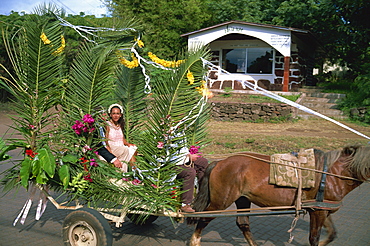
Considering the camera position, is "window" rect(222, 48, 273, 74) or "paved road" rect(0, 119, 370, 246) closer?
"paved road" rect(0, 119, 370, 246)

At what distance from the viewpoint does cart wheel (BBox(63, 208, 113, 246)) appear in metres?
4.12

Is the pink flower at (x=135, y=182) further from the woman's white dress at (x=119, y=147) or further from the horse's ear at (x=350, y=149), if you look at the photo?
the horse's ear at (x=350, y=149)

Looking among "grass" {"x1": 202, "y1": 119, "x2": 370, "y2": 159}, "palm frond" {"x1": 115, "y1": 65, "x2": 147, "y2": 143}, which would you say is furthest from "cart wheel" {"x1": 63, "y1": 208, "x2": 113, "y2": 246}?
"grass" {"x1": 202, "y1": 119, "x2": 370, "y2": 159}

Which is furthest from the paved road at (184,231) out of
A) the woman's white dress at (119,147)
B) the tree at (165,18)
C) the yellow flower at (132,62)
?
the tree at (165,18)

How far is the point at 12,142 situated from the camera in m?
4.82

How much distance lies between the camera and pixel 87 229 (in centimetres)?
432

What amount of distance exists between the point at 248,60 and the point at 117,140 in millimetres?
17616

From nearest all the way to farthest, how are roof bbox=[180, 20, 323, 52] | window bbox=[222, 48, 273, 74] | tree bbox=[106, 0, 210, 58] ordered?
roof bbox=[180, 20, 323, 52] < window bbox=[222, 48, 273, 74] < tree bbox=[106, 0, 210, 58]

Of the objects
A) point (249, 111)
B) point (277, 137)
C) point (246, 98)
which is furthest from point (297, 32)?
point (277, 137)

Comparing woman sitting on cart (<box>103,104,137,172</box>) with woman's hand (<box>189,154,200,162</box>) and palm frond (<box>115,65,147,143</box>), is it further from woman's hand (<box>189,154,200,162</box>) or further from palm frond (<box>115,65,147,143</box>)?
woman's hand (<box>189,154,200,162</box>)

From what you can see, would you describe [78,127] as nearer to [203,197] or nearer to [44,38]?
[44,38]

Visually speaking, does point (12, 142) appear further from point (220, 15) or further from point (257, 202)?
point (220, 15)

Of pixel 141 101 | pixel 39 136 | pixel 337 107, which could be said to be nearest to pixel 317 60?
pixel 337 107

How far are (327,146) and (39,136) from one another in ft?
29.0
